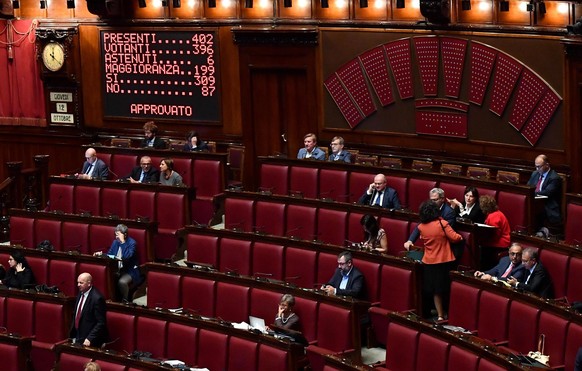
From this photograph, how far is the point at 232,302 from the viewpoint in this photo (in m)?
7.87

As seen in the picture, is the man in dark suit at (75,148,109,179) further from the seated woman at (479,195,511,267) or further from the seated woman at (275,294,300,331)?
the seated woman at (479,195,511,267)

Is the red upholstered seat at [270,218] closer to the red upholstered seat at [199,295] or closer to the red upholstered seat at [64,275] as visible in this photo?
the red upholstered seat at [199,295]

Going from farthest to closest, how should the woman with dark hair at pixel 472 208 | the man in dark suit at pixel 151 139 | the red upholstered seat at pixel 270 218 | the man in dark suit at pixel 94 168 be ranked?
the man in dark suit at pixel 151 139 < the man in dark suit at pixel 94 168 < the red upholstered seat at pixel 270 218 < the woman with dark hair at pixel 472 208

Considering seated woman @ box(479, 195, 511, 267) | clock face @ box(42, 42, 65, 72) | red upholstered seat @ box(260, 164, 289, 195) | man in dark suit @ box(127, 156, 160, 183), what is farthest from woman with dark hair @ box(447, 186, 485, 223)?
clock face @ box(42, 42, 65, 72)

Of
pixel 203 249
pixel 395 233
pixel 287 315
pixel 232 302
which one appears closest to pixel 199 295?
pixel 232 302

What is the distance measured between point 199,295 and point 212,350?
825 mm

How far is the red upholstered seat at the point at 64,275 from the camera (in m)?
8.75

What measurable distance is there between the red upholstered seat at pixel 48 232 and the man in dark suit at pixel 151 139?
1.54m

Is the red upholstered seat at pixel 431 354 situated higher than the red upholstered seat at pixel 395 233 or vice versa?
the red upholstered seat at pixel 395 233

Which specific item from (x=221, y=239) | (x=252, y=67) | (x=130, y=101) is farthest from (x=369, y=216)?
(x=130, y=101)

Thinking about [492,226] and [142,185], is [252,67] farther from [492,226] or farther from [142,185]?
[492,226]

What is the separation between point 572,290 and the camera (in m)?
7.15

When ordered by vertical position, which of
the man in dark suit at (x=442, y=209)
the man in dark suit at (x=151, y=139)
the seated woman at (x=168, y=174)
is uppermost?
the man in dark suit at (x=151, y=139)

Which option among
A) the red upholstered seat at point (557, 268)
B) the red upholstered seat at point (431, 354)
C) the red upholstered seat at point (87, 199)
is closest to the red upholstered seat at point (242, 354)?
the red upholstered seat at point (431, 354)
